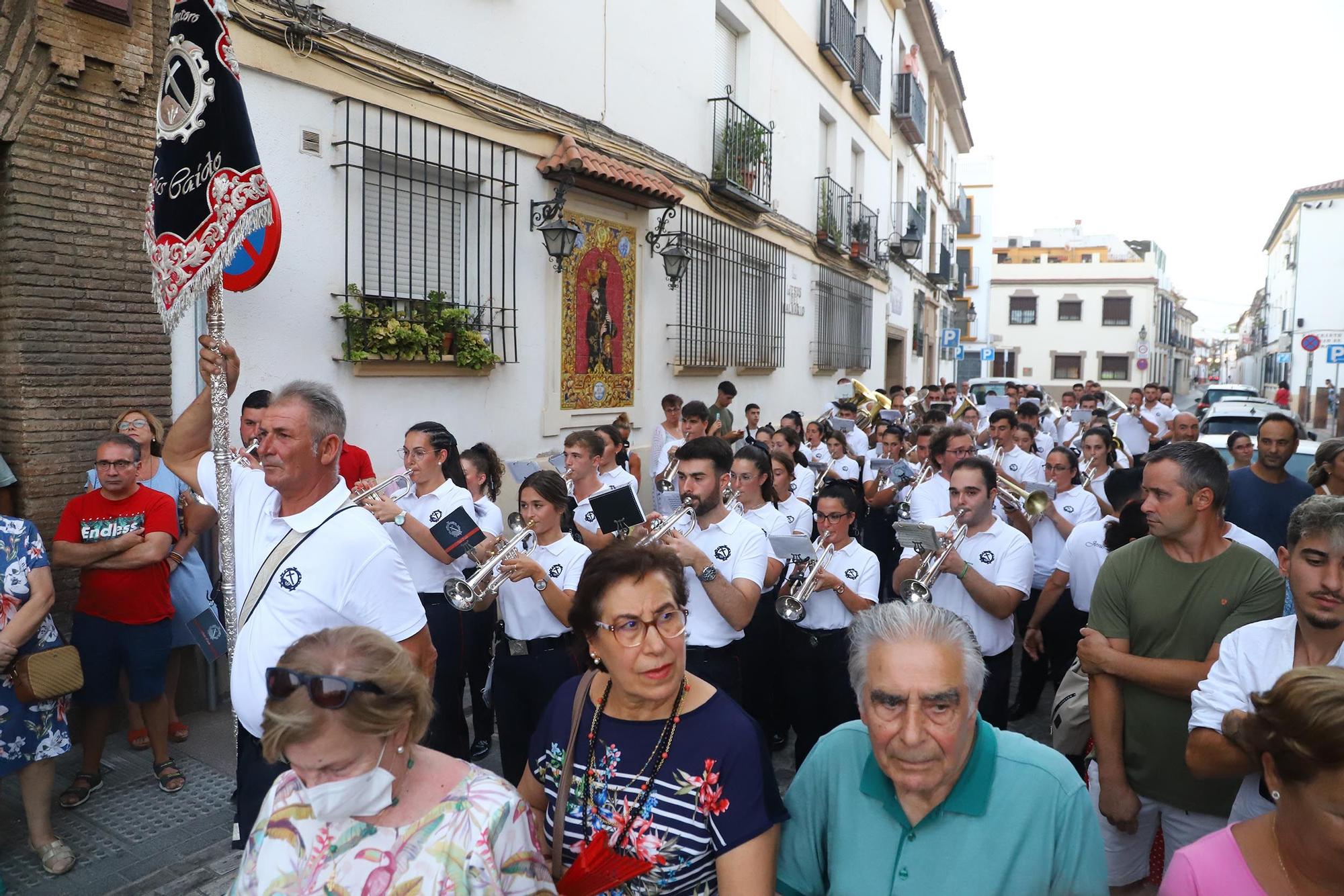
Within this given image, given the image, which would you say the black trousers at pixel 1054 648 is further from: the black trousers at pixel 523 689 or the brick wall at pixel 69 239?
the brick wall at pixel 69 239

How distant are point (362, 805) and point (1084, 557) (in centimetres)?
424

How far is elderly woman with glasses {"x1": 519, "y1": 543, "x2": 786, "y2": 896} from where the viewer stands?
6.66 feet

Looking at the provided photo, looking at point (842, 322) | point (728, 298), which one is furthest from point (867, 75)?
point (728, 298)

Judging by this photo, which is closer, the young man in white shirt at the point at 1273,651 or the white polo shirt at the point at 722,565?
the young man in white shirt at the point at 1273,651

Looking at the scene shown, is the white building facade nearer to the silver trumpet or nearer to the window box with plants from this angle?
the window box with plants

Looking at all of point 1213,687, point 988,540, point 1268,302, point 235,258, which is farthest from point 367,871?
point 1268,302

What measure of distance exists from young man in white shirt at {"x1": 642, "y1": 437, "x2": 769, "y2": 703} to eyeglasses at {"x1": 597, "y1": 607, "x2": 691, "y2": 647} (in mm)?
1585

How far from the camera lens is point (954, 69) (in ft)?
90.0

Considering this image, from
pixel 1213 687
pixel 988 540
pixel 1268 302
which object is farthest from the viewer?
pixel 1268 302

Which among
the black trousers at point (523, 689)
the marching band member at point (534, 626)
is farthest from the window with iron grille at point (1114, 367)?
the black trousers at point (523, 689)

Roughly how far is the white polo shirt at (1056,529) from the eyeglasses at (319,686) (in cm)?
486

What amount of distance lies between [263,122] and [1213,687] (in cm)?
607

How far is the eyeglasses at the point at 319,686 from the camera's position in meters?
1.87

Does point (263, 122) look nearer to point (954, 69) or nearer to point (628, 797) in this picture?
point (628, 797)
